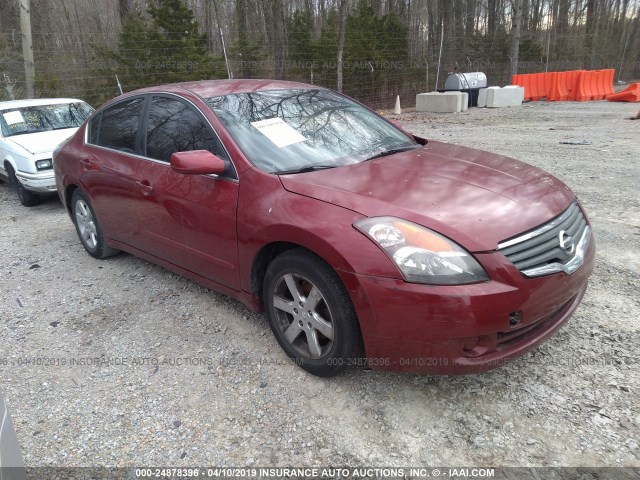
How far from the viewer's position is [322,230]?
2.45 metres

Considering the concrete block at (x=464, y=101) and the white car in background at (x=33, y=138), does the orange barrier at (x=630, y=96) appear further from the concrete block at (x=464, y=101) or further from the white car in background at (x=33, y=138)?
the white car in background at (x=33, y=138)

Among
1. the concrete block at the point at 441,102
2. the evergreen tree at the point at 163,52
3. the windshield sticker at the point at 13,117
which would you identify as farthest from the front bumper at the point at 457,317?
the concrete block at the point at 441,102

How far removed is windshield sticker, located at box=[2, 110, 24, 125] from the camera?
289 inches

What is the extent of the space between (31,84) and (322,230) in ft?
39.2

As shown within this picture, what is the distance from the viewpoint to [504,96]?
17.8 metres

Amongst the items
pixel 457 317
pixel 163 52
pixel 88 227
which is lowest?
pixel 88 227

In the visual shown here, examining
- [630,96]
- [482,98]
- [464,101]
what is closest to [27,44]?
[464,101]

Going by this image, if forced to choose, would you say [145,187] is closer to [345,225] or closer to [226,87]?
[226,87]

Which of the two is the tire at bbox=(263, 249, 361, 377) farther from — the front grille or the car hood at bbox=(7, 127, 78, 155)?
the car hood at bbox=(7, 127, 78, 155)

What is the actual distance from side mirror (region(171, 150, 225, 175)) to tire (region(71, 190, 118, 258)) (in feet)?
6.70

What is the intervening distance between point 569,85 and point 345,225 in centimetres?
2070

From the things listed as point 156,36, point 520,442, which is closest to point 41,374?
point 520,442

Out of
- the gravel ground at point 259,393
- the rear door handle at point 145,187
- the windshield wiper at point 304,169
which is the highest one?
the windshield wiper at point 304,169

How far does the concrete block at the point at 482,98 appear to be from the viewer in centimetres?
1761
